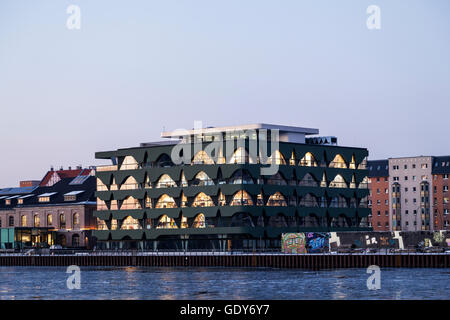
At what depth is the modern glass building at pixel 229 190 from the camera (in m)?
166

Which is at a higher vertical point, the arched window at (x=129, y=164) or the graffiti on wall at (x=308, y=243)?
the arched window at (x=129, y=164)

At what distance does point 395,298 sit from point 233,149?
79.7m

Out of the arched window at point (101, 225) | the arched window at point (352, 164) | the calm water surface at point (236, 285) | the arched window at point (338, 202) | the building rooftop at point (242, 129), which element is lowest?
the calm water surface at point (236, 285)

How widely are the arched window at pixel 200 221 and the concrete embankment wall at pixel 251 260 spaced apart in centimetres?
1272

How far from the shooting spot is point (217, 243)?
168m

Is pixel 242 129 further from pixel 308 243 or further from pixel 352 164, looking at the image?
pixel 308 243

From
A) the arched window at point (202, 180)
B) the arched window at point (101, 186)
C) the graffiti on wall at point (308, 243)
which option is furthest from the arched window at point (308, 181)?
the arched window at point (101, 186)

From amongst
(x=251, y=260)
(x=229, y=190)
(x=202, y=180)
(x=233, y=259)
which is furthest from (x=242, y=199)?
(x=251, y=260)

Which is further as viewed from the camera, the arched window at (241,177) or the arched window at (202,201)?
the arched window at (202,201)

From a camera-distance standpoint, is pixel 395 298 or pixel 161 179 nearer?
pixel 395 298

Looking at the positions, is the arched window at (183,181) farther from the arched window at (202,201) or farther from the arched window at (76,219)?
the arched window at (76,219)
